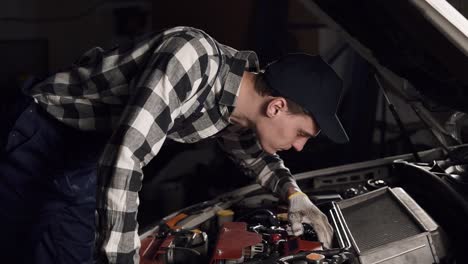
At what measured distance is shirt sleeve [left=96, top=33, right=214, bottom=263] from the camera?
4.07ft

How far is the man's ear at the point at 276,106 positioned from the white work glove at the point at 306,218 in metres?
0.37

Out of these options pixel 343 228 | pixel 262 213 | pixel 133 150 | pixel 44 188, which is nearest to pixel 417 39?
pixel 343 228

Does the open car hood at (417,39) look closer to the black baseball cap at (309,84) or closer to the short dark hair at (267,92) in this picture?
the black baseball cap at (309,84)

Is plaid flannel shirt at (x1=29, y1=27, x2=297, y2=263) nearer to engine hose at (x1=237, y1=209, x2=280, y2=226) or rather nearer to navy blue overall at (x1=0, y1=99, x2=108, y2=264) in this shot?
navy blue overall at (x1=0, y1=99, x2=108, y2=264)

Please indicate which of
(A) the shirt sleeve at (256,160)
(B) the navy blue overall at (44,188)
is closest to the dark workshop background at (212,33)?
(A) the shirt sleeve at (256,160)

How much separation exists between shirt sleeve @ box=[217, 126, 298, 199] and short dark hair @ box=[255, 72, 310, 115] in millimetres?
370

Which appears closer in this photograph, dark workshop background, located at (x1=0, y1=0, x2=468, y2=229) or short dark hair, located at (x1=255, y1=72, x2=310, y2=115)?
short dark hair, located at (x1=255, y1=72, x2=310, y2=115)

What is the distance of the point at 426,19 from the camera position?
1146mm

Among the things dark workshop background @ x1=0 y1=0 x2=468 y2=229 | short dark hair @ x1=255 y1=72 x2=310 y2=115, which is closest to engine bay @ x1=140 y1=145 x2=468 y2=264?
short dark hair @ x1=255 y1=72 x2=310 y2=115

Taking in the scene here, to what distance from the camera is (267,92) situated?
61.7 inches

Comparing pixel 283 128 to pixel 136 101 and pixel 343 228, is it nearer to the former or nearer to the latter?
pixel 343 228

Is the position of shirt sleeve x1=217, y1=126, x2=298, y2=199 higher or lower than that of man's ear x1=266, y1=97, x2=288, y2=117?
lower

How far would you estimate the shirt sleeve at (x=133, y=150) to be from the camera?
124 centimetres

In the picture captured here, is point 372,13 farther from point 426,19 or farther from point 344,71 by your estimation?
point 344,71
